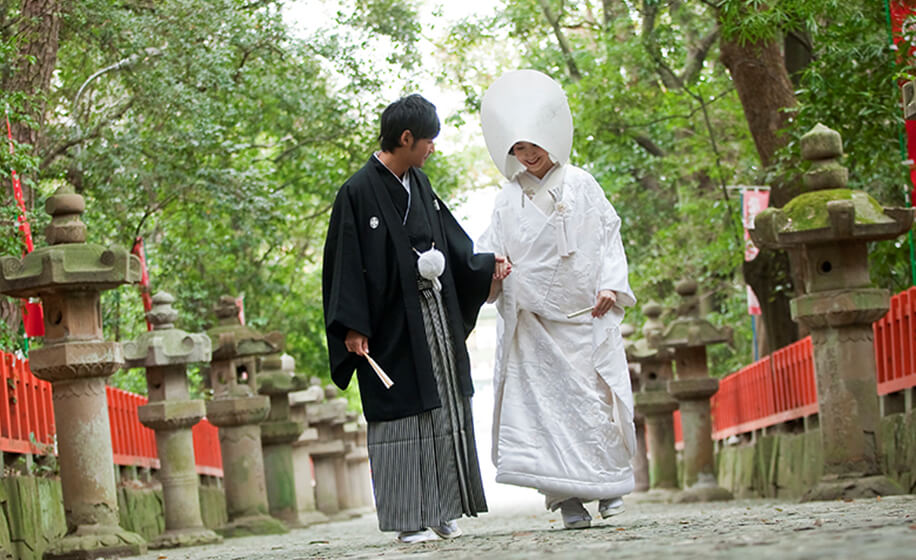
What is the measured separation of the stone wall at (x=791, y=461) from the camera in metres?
9.58

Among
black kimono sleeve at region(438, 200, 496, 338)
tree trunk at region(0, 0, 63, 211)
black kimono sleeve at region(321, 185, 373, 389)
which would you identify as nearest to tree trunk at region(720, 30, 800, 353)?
tree trunk at region(0, 0, 63, 211)

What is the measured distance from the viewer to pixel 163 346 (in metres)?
12.7

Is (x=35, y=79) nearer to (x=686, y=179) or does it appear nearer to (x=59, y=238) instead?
(x=59, y=238)

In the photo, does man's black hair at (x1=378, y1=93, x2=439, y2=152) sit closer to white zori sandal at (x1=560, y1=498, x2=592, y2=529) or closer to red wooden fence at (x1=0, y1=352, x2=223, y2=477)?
white zori sandal at (x1=560, y1=498, x2=592, y2=529)

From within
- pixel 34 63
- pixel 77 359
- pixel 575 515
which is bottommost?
pixel 575 515

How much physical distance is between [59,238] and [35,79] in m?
3.11

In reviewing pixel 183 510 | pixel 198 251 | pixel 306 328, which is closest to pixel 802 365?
pixel 183 510

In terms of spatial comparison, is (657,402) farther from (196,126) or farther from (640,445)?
(196,126)

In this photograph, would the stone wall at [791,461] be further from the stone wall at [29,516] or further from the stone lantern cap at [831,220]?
the stone wall at [29,516]

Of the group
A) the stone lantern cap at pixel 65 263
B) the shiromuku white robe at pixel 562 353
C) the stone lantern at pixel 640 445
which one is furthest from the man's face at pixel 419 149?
the stone lantern at pixel 640 445

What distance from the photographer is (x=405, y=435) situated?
6.81 meters

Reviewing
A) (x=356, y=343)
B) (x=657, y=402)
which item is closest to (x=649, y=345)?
(x=657, y=402)

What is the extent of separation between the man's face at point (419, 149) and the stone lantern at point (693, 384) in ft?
30.0

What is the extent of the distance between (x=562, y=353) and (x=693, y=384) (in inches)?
364
